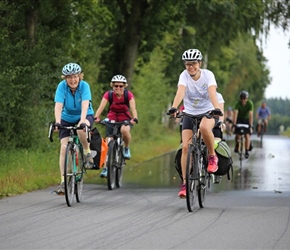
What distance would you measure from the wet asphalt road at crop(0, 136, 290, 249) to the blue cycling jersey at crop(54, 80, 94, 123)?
1248 mm

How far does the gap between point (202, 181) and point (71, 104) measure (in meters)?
2.33

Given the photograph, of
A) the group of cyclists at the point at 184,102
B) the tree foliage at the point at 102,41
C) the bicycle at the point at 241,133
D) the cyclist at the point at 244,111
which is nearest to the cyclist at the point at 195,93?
the group of cyclists at the point at 184,102

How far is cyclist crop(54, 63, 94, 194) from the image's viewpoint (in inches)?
564

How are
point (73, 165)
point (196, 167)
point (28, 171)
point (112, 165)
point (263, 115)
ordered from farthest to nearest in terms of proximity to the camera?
point (263, 115)
point (28, 171)
point (112, 165)
point (73, 165)
point (196, 167)

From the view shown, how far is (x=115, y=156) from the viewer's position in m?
18.0

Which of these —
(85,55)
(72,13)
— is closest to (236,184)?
(72,13)

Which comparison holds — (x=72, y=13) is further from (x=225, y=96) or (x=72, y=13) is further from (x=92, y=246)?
(x=225, y=96)

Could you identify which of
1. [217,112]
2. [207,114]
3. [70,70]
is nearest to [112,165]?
[70,70]

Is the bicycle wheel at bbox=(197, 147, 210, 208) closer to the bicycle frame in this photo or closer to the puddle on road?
the bicycle frame

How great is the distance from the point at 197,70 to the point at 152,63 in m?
31.0

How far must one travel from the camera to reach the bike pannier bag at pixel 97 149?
51.3 feet

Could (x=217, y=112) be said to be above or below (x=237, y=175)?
above

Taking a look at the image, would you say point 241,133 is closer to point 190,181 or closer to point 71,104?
point 71,104

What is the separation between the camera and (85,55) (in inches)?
1159
